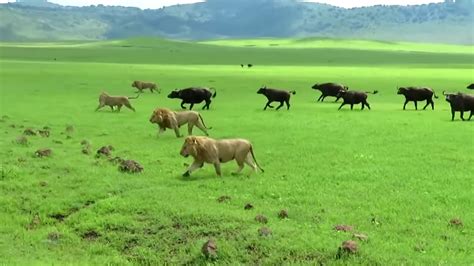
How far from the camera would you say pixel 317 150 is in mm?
17406

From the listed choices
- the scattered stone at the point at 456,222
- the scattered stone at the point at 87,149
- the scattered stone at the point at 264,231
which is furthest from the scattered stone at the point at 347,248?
the scattered stone at the point at 87,149

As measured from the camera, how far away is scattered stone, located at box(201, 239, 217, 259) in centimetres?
937

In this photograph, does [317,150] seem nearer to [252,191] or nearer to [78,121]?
[252,191]

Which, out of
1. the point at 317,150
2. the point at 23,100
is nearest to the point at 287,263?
the point at 317,150

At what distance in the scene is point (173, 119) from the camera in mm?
19953

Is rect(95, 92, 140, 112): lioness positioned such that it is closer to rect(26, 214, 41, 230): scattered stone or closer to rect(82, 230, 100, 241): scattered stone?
rect(26, 214, 41, 230): scattered stone

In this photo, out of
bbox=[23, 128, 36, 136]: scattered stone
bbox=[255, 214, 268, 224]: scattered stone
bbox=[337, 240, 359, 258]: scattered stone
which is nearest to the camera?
bbox=[337, 240, 359, 258]: scattered stone

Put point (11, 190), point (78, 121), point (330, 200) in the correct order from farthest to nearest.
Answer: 1. point (78, 121)
2. point (11, 190)
3. point (330, 200)

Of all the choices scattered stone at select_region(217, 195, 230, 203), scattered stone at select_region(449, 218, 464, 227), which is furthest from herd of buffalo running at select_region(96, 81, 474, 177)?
scattered stone at select_region(449, 218, 464, 227)

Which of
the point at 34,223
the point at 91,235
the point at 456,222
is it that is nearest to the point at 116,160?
the point at 34,223

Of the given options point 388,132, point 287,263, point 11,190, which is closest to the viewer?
point 287,263

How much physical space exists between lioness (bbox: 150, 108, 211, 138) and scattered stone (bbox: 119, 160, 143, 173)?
5218 mm

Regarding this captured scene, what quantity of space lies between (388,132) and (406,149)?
3.38 metres

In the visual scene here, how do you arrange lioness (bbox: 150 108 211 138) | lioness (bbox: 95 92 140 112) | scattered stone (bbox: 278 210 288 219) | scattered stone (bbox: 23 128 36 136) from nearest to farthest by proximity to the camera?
scattered stone (bbox: 278 210 288 219), lioness (bbox: 150 108 211 138), scattered stone (bbox: 23 128 36 136), lioness (bbox: 95 92 140 112)
